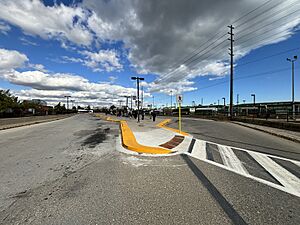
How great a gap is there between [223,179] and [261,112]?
37.8 metres

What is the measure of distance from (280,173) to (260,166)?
24.3 inches

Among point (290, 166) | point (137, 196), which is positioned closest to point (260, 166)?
point (290, 166)

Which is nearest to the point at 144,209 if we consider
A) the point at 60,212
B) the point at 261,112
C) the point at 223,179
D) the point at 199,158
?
the point at 60,212

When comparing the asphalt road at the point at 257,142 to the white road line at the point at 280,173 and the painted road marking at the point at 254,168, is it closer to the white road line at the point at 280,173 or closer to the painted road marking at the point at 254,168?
the white road line at the point at 280,173

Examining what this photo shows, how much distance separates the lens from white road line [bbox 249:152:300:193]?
400cm

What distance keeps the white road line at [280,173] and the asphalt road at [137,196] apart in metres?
0.60

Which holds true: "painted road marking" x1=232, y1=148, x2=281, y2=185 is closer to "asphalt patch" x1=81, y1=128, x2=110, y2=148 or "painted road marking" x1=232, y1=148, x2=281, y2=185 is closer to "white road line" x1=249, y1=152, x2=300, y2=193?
"white road line" x1=249, y1=152, x2=300, y2=193

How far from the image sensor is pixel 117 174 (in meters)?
4.75

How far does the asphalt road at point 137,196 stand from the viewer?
2811mm

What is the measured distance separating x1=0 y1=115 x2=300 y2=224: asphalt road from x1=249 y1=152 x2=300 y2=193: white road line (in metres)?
0.60

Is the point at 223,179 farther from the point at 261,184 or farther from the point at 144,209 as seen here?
the point at 144,209

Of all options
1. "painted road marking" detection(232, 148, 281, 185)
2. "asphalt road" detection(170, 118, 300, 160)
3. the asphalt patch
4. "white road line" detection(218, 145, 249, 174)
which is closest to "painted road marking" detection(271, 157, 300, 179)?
"painted road marking" detection(232, 148, 281, 185)

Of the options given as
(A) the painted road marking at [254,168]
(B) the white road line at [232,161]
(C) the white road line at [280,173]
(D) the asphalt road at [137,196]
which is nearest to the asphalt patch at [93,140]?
(D) the asphalt road at [137,196]

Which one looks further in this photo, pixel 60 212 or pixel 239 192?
pixel 239 192
